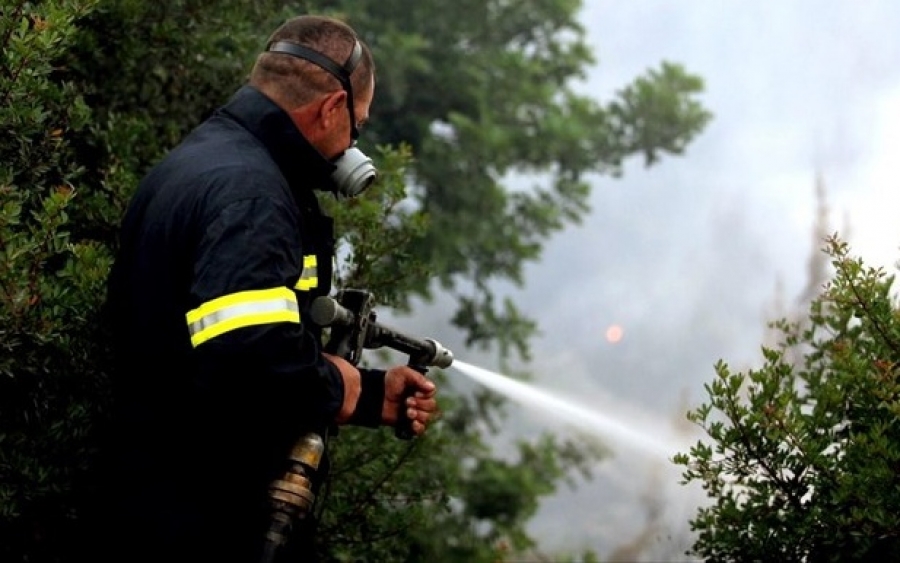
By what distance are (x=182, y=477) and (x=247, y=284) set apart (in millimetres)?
682

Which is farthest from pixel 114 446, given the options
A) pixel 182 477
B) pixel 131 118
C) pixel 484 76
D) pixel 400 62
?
pixel 484 76

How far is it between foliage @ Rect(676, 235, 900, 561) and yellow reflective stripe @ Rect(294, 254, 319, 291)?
1332 millimetres

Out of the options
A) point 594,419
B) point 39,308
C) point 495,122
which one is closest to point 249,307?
point 39,308

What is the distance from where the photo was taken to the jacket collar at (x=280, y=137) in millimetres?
3236

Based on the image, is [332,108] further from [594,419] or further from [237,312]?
[594,419]

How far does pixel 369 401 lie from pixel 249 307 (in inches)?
25.3

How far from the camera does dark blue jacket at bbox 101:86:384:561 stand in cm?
279

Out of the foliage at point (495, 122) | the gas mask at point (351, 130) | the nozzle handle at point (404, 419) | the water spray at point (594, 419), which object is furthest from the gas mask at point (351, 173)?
the foliage at point (495, 122)

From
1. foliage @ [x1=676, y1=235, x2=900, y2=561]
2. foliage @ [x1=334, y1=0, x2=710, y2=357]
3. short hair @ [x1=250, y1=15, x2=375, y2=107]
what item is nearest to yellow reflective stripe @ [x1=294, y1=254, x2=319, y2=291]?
short hair @ [x1=250, y1=15, x2=375, y2=107]

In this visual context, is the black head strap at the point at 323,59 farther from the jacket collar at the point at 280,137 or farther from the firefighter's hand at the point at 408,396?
the firefighter's hand at the point at 408,396

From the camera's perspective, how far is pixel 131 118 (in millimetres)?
4980

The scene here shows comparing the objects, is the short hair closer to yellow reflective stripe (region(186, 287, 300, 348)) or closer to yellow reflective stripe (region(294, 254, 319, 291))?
yellow reflective stripe (region(294, 254, 319, 291))

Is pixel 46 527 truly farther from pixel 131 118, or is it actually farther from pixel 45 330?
pixel 131 118

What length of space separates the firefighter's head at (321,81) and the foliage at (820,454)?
4.64ft
